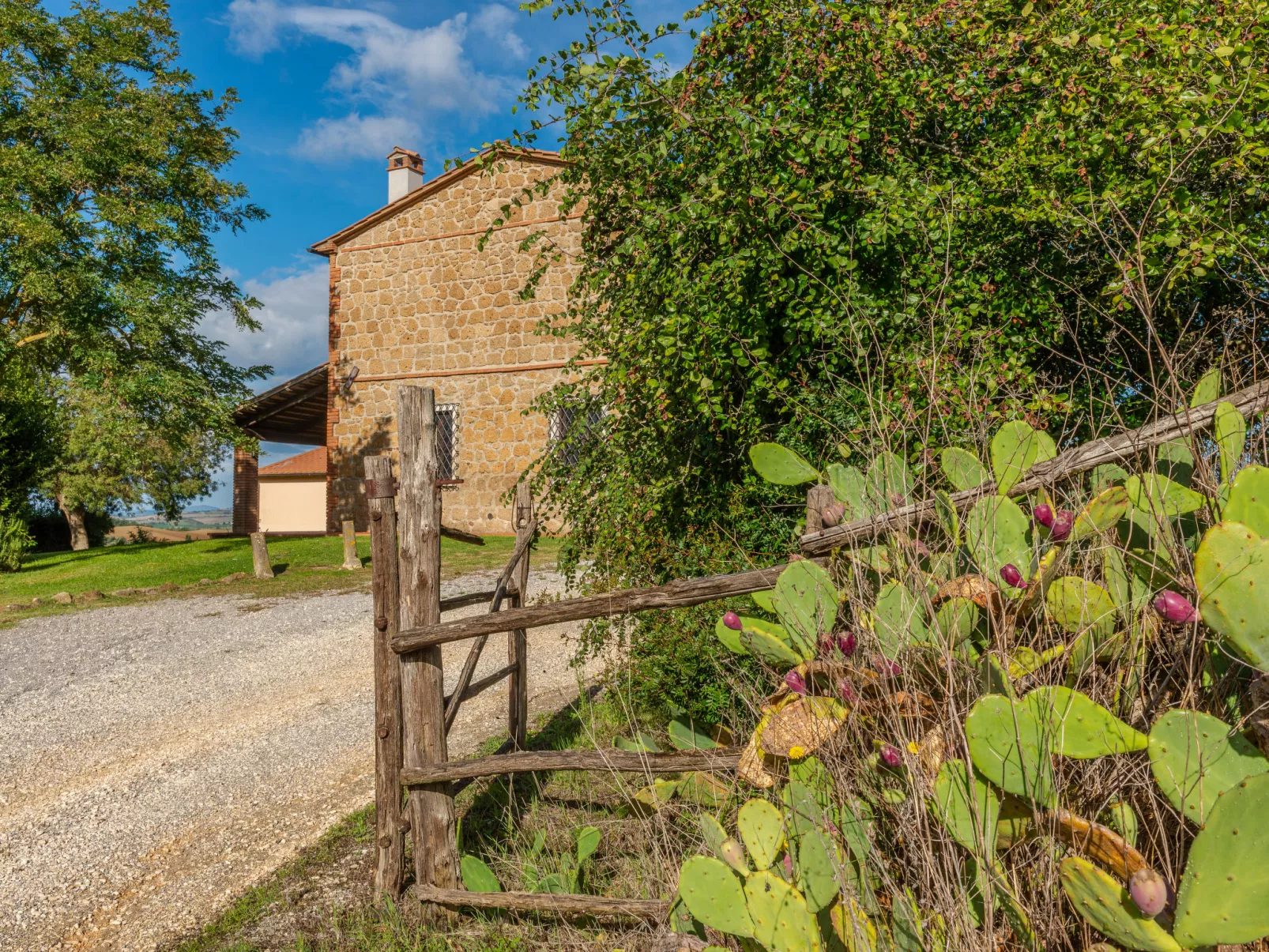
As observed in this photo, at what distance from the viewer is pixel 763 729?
7.42 ft

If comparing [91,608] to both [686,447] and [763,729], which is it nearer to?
[686,447]

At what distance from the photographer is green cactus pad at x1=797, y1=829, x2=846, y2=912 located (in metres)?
1.89

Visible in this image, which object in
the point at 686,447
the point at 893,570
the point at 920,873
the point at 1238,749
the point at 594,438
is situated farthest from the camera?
the point at 594,438

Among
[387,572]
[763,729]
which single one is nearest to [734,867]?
[763,729]

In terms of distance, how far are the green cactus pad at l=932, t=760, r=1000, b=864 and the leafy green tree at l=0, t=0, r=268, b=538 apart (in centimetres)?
1596

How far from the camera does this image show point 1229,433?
204 centimetres

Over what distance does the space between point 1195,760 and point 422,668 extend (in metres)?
2.65

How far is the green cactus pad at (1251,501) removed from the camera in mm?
1824

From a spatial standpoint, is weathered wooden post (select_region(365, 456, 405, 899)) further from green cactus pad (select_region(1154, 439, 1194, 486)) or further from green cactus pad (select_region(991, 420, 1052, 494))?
green cactus pad (select_region(1154, 439, 1194, 486))

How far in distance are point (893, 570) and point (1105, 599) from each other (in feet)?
2.08

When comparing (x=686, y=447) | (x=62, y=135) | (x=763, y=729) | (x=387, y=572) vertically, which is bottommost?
(x=763, y=729)

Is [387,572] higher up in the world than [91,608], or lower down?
higher up

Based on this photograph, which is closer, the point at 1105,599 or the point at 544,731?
the point at 1105,599

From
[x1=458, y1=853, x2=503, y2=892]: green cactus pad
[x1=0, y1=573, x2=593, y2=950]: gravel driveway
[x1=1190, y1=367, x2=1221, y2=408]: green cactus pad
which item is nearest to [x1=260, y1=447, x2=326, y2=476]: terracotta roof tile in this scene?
[x1=0, y1=573, x2=593, y2=950]: gravel driveway
